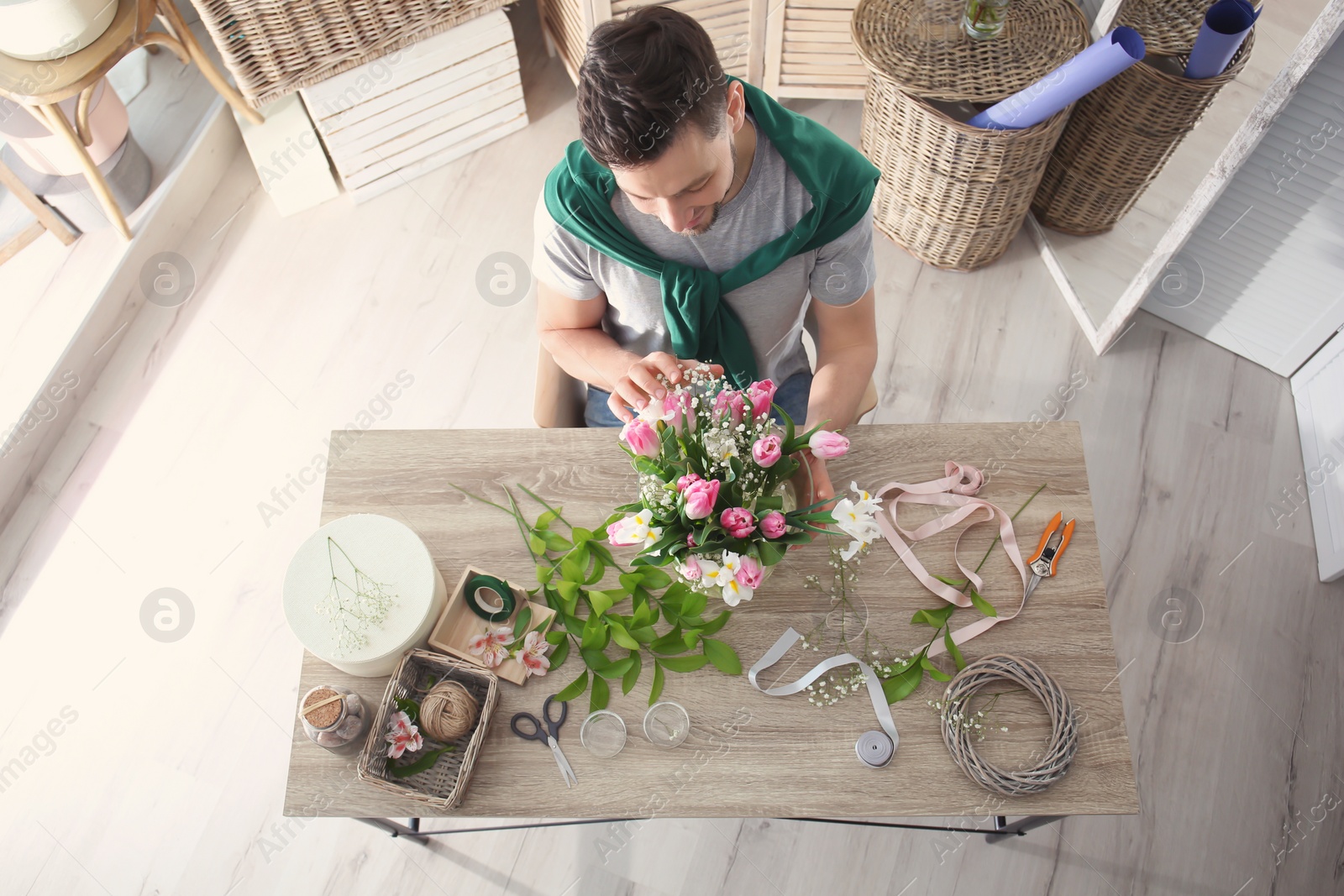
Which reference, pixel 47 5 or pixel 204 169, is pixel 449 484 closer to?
pixel 47 5

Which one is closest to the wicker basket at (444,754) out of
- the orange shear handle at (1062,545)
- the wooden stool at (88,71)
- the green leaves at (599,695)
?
the green leaves at (599,695)

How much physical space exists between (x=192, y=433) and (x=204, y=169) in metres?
0.86

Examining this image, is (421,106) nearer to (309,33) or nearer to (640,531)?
(309,33)

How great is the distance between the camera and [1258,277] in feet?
7.51

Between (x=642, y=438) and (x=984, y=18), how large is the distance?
157 cm

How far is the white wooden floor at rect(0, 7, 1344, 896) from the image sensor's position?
2004mm

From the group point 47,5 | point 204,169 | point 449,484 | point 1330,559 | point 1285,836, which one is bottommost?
point 1285,836

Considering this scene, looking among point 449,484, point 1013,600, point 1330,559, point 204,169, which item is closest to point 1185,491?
point 1330,559

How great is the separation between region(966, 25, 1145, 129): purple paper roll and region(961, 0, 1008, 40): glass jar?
0.20m

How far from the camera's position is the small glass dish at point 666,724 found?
1325mm

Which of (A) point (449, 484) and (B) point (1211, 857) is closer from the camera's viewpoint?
(A) point (449, 484)

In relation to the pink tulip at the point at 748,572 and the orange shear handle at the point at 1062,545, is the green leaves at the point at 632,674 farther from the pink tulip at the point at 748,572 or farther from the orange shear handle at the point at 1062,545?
the orange shear handle at the point at 1062,545

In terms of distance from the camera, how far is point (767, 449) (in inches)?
44.7

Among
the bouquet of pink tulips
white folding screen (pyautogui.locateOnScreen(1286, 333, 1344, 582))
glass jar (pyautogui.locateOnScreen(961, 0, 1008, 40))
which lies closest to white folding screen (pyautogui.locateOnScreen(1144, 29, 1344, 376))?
white folding screen (pyautogui.locateOnScreen(1286, 333, 1344, 582))
